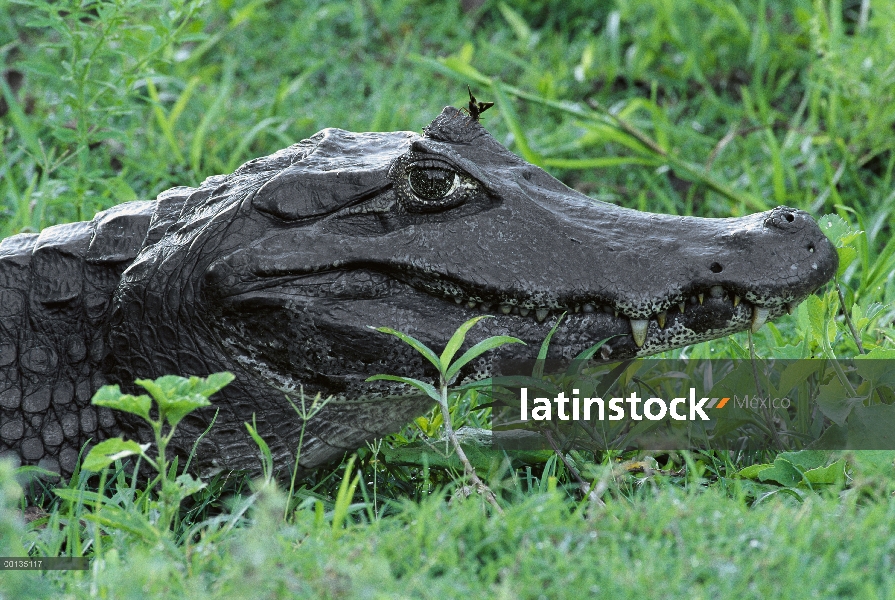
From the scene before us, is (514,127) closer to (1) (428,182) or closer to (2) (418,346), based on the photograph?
(1) (428,182)

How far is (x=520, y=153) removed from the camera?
5488mm

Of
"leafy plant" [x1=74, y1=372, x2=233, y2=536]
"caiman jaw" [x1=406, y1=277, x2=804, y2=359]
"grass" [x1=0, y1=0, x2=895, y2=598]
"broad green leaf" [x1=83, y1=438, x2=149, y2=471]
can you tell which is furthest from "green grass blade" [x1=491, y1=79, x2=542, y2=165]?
"broad green leaf" [x1=83, y1=438, x2=149, y2=471]

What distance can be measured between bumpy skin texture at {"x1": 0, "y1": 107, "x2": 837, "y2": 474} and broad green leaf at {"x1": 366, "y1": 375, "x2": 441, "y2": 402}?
0.04m

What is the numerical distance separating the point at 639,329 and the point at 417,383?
0.63 metres

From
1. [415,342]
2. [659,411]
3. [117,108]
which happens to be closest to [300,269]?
[415,342]

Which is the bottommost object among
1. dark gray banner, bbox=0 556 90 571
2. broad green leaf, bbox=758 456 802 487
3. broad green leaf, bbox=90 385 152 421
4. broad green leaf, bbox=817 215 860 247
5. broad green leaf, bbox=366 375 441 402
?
broad green leaf, bbox=758 456 802 487

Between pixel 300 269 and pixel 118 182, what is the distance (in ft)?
6.07

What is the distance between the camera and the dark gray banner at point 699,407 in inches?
109

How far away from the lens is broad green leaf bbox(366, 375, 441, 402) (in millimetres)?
2602

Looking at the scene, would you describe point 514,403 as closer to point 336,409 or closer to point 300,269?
point 336,409

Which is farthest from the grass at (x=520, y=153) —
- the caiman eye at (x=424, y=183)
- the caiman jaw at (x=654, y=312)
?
the caiman eye at (x=424, y=183)

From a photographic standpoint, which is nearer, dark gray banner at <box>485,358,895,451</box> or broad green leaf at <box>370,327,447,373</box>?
broad green leaf at <box>370,327,447,373</box>

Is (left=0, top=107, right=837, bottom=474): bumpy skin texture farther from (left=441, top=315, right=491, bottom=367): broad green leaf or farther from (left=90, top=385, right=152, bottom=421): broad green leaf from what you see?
(left=90, top=385, right=152, bottom=421): broad green leaf

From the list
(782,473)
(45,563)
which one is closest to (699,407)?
(782,473)
